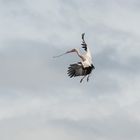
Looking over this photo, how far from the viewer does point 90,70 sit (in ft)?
243

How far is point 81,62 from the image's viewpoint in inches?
2975

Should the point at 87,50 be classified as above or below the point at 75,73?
above

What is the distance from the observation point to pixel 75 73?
73.8 meters

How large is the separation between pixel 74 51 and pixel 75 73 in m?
3.26

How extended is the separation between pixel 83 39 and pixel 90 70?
18.9ft

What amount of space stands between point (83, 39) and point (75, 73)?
6384mm

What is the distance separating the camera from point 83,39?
78000 mm

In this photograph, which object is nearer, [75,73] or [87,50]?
[75,73]

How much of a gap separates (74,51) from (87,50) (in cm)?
379

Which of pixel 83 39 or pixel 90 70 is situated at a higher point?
pixel 83 39

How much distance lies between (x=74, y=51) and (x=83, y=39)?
11.4 ft

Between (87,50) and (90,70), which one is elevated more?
(87,50)

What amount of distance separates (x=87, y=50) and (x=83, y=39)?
5.53ft
